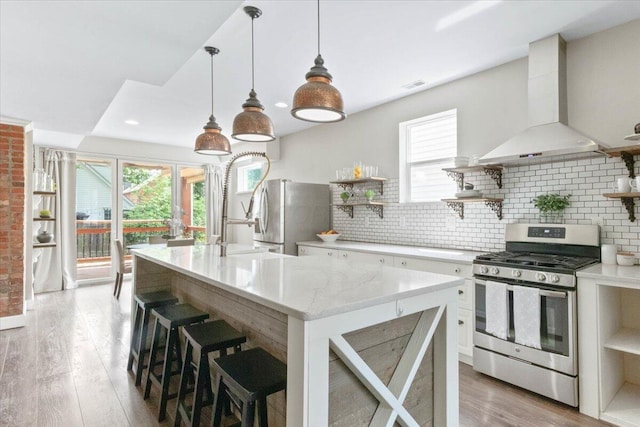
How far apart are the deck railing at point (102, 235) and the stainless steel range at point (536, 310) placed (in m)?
6.25

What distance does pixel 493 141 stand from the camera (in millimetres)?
3387

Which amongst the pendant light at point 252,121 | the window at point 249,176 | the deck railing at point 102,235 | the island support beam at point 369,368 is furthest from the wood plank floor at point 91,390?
the window at point 249,176

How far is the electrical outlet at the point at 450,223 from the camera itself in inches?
146

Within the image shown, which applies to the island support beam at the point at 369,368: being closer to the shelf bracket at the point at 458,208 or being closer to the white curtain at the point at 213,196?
the shelf bracket at the point at 458,208

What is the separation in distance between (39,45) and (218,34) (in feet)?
3.96

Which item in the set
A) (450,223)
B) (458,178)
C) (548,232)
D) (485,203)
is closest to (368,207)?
(450,223)

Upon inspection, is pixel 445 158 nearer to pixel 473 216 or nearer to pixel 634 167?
pixel 473 216

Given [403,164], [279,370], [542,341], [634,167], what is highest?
[403,164]

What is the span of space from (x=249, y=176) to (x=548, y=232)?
562cm

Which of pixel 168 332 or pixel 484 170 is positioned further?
pixel 484 170

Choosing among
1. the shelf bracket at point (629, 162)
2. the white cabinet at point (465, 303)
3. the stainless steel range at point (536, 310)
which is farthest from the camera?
the white cabinet at point (465, 303)

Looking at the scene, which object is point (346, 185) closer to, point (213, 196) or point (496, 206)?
point (496, 206)

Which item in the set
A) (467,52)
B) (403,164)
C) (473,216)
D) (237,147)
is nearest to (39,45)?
(467,52)

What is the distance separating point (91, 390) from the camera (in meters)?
2.52
